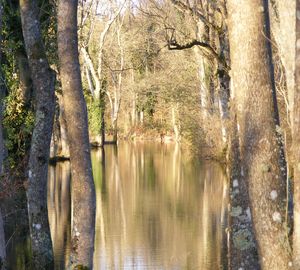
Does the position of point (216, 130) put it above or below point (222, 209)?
above

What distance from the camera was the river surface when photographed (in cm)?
1487

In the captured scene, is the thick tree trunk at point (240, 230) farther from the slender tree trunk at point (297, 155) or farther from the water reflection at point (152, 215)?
the water reflection at point (152, 215)

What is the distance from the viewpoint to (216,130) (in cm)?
3222

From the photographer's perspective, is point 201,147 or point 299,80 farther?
point 201,147

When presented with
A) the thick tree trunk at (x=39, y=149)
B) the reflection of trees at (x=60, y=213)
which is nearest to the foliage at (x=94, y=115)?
the reflection of trees at (x=60, y=213)

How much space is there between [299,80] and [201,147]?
29743 mm

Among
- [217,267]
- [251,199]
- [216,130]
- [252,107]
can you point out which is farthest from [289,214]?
[216,130]

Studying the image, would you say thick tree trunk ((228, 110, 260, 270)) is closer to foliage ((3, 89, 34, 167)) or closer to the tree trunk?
the tree trunk

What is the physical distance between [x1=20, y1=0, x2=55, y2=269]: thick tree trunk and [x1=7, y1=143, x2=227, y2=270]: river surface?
201 cm

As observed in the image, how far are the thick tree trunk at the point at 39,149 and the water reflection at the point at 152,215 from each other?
2.01m

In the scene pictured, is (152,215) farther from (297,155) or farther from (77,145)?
(297,155)

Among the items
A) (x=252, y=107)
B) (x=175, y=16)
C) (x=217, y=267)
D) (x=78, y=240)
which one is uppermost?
(x=175, y=16)

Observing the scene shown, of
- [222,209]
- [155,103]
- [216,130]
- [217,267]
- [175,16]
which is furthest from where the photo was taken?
[155,103]

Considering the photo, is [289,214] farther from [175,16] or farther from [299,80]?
[175,16]
